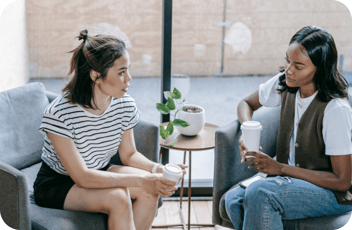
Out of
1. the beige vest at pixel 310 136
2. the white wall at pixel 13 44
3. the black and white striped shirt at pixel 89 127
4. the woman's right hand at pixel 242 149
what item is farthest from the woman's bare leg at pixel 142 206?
the white wall at pixel 13 44

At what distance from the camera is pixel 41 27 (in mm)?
2375

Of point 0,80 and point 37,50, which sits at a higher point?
point 37,50

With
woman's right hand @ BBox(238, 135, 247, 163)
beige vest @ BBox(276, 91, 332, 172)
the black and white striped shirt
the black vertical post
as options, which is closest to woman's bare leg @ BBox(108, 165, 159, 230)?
the black and white striped shirt

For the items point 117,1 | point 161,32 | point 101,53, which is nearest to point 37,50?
point 117,1

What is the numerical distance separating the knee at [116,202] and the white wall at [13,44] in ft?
3.90

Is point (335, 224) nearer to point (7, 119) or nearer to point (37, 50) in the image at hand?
point (7, 119)

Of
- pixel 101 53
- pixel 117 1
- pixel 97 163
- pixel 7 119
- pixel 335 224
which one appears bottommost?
pixel 335 224

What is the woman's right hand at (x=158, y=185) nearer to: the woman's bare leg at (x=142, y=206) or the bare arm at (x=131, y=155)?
the woman's bare leg at (x=142, y=206)

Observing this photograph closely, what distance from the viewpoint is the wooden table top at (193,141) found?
207 centimetres

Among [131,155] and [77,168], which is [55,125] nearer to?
[77,168]

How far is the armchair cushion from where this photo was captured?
6.32 ft

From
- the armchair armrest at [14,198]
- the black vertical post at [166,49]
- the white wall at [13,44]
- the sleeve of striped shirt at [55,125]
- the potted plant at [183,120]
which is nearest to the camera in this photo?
the armchair armrest at [14,198]

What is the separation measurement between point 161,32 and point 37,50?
793 mm

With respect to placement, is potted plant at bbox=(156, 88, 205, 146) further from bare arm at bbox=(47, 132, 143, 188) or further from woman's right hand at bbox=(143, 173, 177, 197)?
bare arm at bbox=(47, 132, 143, 188)
